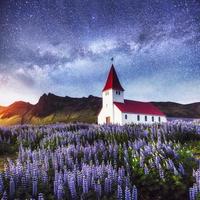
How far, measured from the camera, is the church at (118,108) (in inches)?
2544

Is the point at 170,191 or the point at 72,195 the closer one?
the point at 72,195

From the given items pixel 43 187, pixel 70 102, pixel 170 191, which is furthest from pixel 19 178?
pixel 70 102

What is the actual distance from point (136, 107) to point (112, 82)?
7.78m

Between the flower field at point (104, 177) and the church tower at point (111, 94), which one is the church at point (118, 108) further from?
the flower field at point (104, 177)

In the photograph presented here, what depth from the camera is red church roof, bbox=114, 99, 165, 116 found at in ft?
216

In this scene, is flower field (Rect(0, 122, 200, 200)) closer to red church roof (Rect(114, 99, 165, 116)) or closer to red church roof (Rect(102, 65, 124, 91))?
red church roof (Rect(114, 99, 165, 116))

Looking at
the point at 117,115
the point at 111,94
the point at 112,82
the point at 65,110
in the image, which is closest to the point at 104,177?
the point at 117,115

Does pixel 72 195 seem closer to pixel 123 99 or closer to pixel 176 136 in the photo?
pixel 176 136

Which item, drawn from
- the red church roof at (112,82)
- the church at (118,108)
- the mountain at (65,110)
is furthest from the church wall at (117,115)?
the mountain at (65,110)

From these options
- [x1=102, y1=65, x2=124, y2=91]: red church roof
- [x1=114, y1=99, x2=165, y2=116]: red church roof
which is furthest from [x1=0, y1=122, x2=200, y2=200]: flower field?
[x1=102, y1=65, x2=124, y2=91]: red church roof

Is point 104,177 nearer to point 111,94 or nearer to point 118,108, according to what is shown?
point 118,108

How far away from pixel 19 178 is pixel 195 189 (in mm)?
2366

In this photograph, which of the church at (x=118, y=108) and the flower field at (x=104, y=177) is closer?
the flower field at (x=104, y=177)

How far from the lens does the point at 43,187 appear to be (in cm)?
420
